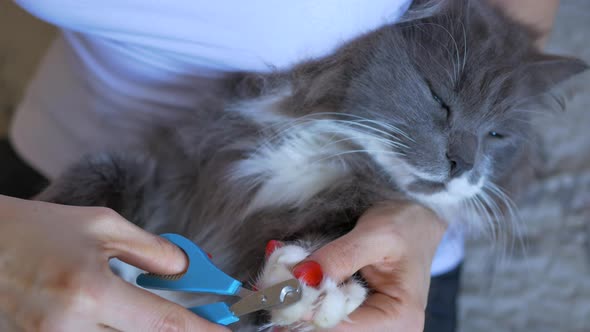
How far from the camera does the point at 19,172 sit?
183 cm

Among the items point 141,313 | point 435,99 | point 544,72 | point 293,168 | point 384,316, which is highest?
point 544,72

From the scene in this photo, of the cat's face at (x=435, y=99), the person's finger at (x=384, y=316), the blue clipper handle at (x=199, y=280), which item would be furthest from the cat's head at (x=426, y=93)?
the blue clipper handle at (x=199, y=280)

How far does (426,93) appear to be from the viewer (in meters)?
1.26

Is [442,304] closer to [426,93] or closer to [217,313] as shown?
[426,93]

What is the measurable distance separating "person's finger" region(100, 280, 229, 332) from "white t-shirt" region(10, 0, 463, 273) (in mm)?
675

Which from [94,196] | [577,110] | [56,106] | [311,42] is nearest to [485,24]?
[311,42]

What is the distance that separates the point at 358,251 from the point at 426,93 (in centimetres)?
42

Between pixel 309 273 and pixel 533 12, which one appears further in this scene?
pixel 533 12

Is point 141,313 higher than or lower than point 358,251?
lower

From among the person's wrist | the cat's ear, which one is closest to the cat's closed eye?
the cat's ear

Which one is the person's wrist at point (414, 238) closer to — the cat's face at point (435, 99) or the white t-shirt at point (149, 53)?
the cat's face at point (435, 99)

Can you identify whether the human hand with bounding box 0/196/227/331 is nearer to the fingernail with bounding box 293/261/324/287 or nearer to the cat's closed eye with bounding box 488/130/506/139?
the fingernail with bounding box 293/261/324/287

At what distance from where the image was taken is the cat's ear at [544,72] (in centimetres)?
136

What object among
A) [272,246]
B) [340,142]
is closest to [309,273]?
[272,246]
